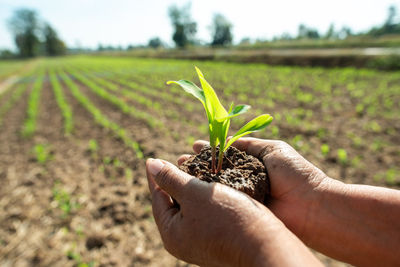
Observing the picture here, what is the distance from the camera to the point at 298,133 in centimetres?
536

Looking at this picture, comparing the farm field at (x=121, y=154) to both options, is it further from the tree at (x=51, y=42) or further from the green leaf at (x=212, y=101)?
the tree at (x=51, y=42)

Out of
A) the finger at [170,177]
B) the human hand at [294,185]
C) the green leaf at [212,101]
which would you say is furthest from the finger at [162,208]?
the human hand at [294,185]

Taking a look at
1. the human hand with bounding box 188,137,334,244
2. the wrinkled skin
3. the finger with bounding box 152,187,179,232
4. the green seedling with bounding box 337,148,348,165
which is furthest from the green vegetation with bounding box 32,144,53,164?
the green seedling with bounding box 337,148,348,165

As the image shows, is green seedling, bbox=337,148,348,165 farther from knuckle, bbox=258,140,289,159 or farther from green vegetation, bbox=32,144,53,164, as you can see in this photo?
green vegetation, bbox=32,144,53,164

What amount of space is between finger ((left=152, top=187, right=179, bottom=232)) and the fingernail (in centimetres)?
14

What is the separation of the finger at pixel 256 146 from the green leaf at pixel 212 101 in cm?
48


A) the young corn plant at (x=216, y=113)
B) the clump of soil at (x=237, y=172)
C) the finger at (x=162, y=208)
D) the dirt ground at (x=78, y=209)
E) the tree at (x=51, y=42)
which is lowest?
the dirt ground at (x=78, y=209)

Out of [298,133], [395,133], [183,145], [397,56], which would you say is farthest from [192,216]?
[397,56]

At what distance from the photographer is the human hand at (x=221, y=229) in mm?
934

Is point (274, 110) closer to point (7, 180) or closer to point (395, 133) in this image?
point (395, 133)

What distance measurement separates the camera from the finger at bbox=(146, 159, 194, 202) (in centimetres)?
120

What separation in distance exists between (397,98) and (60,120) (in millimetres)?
10665

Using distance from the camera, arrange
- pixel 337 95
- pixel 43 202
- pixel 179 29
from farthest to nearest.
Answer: pixel 179 29 → pixel 337 95 → pixel 43 202

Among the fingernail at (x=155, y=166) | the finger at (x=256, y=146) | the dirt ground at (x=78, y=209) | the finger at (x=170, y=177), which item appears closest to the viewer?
the finger at (x=170, y=177)
